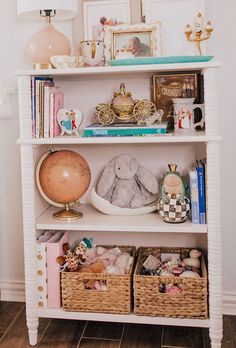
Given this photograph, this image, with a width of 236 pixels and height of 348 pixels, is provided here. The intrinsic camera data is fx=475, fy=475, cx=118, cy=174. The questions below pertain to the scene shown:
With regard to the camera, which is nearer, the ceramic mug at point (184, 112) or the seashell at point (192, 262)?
the ceramic mug at point (184, 112)

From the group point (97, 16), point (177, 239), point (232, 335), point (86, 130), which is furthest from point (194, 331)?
point (97, 16)

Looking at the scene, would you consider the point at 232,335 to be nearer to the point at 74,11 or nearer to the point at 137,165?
the point at 137,165

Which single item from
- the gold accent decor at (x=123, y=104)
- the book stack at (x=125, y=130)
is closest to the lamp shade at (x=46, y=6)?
the gold accent decor at (x=123, y=104)

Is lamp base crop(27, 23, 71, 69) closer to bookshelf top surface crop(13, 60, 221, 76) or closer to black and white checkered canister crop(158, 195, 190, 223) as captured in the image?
bookshelf top surface crop(13, 60, 221, 76)

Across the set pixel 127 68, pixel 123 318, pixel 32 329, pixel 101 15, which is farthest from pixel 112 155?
pixel 32 329

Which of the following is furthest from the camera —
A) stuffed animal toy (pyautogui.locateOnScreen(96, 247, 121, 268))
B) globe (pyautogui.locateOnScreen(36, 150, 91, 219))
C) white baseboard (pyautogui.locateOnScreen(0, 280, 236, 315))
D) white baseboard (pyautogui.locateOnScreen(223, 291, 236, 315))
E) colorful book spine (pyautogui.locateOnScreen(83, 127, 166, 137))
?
white baseboard (pyautogui.locateOnScreen(0, 280, 236, 315))

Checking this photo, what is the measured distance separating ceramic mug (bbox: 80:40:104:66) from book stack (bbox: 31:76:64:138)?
0.63ft

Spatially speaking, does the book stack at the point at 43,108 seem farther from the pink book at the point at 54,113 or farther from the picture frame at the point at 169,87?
the picture frame at the point at 169,87

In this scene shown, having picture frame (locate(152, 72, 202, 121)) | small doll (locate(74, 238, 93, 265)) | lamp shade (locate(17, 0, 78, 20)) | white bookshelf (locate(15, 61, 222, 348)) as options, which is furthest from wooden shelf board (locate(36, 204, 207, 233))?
lamp shade (locate(17, 0, 78, 20))

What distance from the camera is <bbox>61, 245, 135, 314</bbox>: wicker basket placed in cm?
190

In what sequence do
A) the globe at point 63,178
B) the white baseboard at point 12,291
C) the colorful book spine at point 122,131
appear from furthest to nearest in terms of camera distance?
the white baseboard at point 12,291
the globe at point 63,178
the colorful book spine at point 122,131

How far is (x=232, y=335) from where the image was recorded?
6.54 ft

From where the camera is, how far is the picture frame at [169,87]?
2.02 meters

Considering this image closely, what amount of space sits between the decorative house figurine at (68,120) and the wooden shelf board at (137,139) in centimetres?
6
